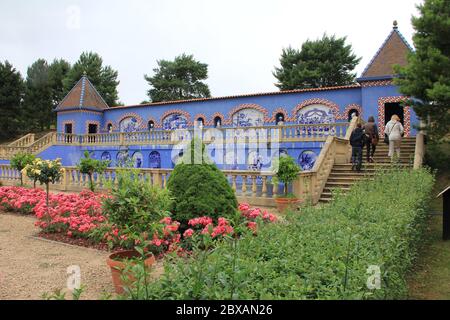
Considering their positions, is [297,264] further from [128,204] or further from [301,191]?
[301,191]

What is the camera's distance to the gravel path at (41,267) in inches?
198

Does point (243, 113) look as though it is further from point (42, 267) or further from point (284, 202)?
point (42, 267)

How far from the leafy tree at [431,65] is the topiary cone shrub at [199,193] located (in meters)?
9.28

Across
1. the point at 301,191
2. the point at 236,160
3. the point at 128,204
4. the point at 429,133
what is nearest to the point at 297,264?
the point at 128,204

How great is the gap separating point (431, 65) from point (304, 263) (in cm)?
1304

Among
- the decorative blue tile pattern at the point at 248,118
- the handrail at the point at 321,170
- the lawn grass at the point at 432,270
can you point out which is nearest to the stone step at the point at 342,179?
the handrail at the point at 321,170

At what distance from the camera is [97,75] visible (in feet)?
149

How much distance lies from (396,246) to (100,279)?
13.1ft

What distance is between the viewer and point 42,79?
1711 inches

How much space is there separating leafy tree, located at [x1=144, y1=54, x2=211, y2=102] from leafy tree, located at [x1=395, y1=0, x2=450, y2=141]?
33.1 metres

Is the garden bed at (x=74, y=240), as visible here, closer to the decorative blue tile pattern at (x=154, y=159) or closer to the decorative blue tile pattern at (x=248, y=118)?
the decorative blue tile pattern at (x=154, y=159)

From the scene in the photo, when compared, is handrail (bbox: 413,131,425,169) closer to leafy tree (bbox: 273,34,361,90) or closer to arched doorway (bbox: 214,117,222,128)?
arched doorway (bbox: 214,117,222,128)

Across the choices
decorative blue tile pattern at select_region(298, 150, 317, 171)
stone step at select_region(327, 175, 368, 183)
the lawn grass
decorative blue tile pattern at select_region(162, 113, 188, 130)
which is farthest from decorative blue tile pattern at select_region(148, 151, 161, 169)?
the lawn grass

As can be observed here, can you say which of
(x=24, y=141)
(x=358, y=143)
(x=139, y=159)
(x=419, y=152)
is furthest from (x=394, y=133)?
(x=24, y=141)
